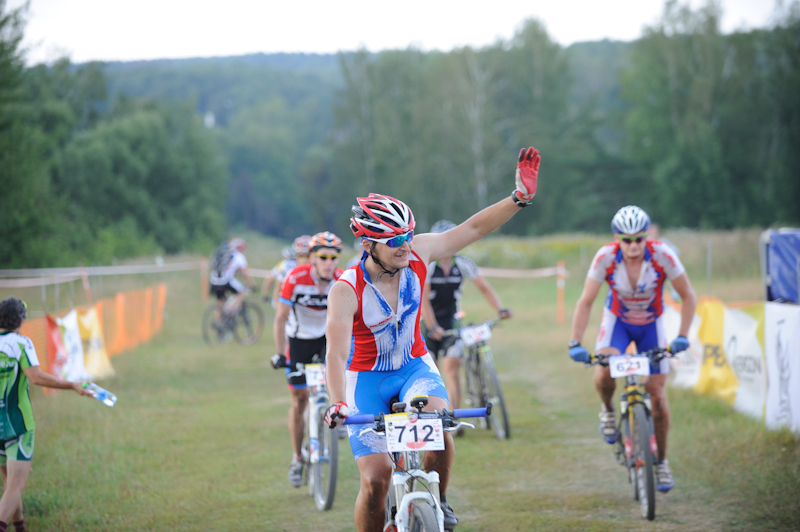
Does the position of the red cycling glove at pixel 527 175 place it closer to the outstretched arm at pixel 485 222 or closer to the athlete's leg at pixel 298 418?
the outstretched arm at pixel 485 222

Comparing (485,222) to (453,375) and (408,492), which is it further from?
(453,375)

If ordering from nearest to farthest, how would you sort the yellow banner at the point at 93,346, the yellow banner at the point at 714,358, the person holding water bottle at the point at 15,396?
the person holding water bottle at the point at 15,396 → the yellow banner at the point at 714,358 → the yellow banner at the point at 93,346

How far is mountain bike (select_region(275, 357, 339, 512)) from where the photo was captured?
6551mm

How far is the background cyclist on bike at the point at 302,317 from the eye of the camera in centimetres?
714

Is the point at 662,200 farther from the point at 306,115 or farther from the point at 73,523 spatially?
the point at 306,115

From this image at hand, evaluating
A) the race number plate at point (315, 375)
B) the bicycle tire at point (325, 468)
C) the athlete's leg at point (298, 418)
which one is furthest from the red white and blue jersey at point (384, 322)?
the athlete's leg at point (298, 418)

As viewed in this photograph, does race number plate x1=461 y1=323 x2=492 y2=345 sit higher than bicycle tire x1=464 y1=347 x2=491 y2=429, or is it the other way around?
race number plate x1=461 y1=323 x2=492 y2=345

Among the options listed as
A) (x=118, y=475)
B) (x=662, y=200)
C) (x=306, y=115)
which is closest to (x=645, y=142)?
(x=662, y=200)

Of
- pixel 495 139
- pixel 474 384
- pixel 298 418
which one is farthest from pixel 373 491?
pixel 495 139

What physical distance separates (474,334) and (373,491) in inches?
206

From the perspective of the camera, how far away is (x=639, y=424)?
6.09m

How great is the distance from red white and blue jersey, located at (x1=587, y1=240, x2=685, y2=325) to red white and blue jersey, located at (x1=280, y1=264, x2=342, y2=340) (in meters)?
2.38

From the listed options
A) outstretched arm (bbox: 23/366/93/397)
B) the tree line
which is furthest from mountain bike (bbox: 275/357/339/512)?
the tree line

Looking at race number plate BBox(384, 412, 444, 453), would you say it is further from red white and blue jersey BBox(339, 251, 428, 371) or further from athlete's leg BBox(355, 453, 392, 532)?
red white and blue jersey BBox(339, 251, 428, 371)
